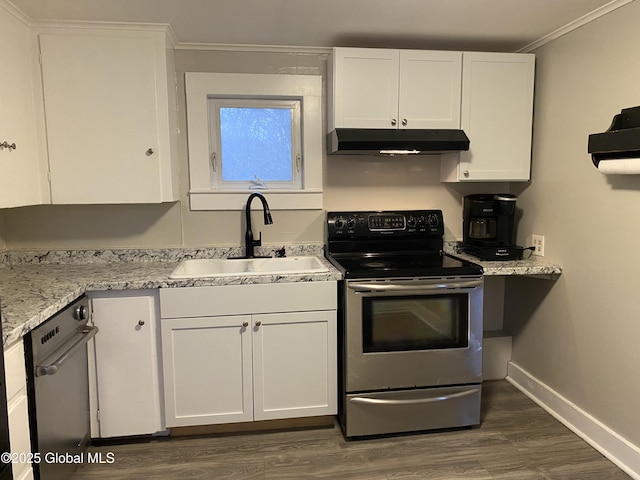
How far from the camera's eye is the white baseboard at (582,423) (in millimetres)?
2008

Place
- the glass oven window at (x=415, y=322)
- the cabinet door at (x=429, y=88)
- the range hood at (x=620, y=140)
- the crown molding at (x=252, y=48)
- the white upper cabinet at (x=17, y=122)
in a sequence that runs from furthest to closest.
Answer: the crown molding at (x=252, y=48) → the cabinet door at (x=429, y=88) → the glass oven window at (x=415, y=322) → the white upper cabinet at (x=17, y=122) → the range hood at (x=620, y=140)

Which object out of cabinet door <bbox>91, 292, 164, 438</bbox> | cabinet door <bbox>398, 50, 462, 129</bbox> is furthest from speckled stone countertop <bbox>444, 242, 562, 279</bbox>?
cabinet door <bbox>91, 292, 164, 438</bbox>

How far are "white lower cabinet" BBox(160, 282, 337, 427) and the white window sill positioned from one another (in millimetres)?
680

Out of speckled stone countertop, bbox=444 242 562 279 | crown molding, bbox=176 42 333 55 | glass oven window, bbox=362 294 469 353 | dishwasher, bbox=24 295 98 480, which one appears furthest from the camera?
crown molding, bbox=176 42 333 55

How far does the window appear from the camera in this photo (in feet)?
8.85

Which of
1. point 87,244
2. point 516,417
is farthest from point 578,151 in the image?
point 87,244

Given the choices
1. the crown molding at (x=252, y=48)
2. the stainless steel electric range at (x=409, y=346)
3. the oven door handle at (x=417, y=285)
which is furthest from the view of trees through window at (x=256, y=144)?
the oven door handle at (x=417, y=285)

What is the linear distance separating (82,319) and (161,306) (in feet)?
1.11

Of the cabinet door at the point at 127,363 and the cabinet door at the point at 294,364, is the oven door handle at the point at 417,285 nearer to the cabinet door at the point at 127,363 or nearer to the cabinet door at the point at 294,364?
the cabinet door at the point at 294,364

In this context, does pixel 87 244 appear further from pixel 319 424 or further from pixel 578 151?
pixel 578 151

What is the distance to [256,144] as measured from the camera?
108 inches

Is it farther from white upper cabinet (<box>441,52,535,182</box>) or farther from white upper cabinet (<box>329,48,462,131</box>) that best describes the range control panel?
white upper cabinet (<box>329,48,462,131</box>)

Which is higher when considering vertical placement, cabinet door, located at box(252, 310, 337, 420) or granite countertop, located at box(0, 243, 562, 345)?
granite countertop, located at box(0, 243, 562, 345)

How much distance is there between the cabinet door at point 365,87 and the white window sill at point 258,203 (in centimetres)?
51
